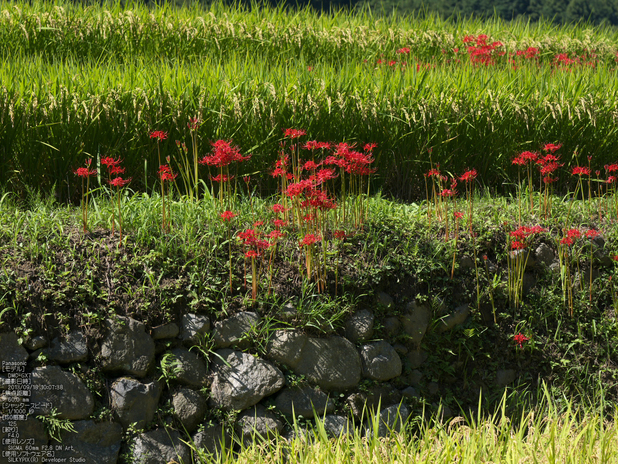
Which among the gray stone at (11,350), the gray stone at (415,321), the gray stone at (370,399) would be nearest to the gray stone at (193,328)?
the gray stone at (11,350)

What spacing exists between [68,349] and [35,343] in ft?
0.53

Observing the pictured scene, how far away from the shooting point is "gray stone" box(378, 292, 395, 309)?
11.4 ft

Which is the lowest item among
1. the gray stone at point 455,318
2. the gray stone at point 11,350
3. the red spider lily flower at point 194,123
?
the gray stone at point 455,318

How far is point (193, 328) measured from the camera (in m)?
3.14

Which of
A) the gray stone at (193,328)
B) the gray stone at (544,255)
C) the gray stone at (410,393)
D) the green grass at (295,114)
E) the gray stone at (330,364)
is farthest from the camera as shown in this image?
the green grass at (295,114)

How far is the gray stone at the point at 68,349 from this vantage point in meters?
2.92

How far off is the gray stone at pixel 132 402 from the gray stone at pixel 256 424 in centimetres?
48

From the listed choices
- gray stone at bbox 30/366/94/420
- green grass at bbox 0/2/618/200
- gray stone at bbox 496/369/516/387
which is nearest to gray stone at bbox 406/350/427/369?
gray stone at bbox 496/369/516/387

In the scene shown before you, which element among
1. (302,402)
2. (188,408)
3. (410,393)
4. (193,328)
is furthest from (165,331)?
(410,393)

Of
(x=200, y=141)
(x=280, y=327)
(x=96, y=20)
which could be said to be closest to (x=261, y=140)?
(x=200, y=141)

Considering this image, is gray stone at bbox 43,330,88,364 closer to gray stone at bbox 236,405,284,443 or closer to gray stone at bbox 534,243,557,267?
gray stone at bbox 236,405,284,443

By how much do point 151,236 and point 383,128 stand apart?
2.12 meters

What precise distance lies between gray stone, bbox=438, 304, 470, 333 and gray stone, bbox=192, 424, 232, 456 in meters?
1.48

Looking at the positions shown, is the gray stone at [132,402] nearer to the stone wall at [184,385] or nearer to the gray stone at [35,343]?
the stone wall at [184,385]
